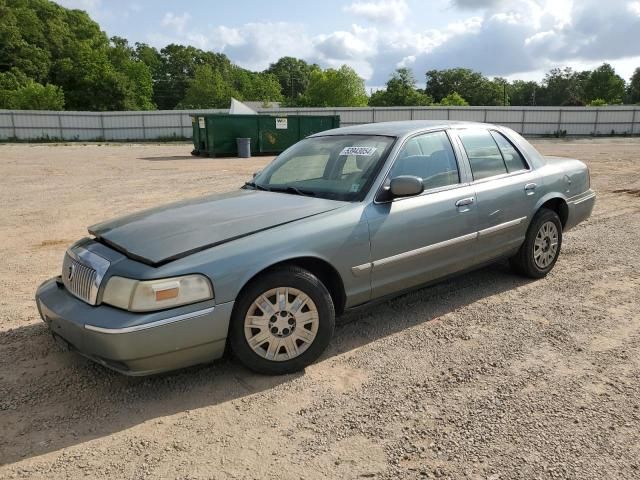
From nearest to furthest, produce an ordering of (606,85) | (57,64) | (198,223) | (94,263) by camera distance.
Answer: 1. (94,263)
2. (198,223)
3. (57,64)
4. (606,85)

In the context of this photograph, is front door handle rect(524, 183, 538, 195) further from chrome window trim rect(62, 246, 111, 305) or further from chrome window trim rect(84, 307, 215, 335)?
chrome window trim rect(62, 246, 111, 305)

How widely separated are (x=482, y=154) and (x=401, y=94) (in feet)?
284

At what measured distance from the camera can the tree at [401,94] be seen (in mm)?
86750

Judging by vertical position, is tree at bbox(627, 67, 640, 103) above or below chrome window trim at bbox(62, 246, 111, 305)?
above

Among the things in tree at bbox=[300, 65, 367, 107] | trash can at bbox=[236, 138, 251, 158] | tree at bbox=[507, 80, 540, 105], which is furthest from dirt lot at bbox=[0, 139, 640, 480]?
tree at bbox=[507, 80, 540, 105]

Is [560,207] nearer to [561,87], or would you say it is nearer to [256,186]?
[256,186]

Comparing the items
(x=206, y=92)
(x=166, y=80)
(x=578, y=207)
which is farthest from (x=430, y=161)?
(x=166, y=80)

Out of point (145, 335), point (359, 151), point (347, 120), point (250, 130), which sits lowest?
point (145, 335)

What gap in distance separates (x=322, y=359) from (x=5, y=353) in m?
2.24

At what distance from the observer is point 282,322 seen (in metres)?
3.25

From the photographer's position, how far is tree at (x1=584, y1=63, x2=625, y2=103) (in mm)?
87625

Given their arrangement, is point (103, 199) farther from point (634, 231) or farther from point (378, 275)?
point (634, 231)

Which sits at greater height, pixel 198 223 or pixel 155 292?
pixel 198 223

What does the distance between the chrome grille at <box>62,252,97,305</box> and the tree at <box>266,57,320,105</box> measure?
425ft
